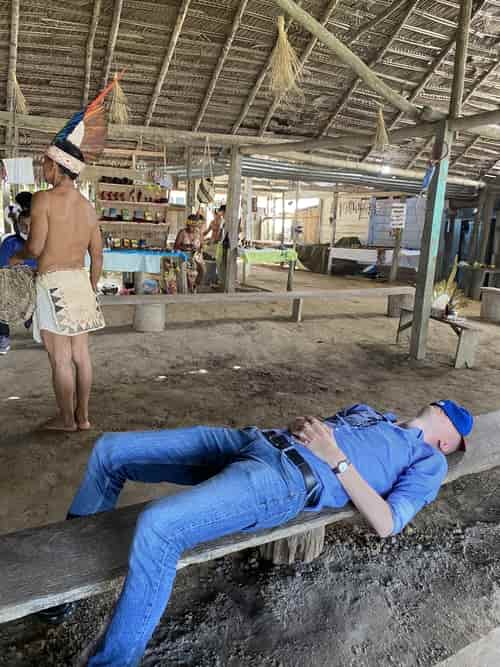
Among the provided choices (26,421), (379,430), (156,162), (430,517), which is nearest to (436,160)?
(430,517)

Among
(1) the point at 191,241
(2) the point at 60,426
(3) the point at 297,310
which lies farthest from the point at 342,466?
(1) the point at 191,241

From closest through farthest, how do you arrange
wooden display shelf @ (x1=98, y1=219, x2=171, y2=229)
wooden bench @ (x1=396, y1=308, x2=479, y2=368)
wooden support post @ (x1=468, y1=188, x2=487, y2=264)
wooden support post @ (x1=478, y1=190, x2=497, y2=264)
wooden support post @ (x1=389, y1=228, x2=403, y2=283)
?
wooden bench @ (x1=396, y1=308, x2=479, y2=368)
wooden display shelf @ (x1=98, y1=219, x2=171, y2=229)
wooden support post @ (x1=478, y1=190, x2=497, y2=264)
wooden support post @ (x1=468, y1=188, x2=487, y2=264)
wooden support post @ (x1=389, y1=228, x2=403, y2=283)

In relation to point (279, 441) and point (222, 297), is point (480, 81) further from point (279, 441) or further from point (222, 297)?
point (279, 441)

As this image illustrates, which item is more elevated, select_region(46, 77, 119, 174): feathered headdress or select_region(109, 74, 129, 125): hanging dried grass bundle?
select_region(109, 74, 129, 125): hanging dried grass bundle

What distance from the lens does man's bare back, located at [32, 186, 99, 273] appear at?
2.77 m

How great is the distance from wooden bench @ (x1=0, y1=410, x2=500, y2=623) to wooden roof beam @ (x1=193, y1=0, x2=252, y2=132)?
6.37 meters

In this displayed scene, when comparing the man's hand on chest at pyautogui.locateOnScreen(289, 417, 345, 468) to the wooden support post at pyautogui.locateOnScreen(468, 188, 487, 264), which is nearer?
the man's hand on chest at pyautogui.locateOnScreen(289, 417, 345, 468)

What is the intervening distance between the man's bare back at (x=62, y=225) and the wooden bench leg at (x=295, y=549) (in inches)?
78.4

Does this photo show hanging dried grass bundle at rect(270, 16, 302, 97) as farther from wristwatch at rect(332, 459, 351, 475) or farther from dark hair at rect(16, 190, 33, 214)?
wristwatch at rect(332, 459, 351, 475)

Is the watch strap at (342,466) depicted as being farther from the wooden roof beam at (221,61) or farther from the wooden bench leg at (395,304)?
the wooden bench leg at (395,304)

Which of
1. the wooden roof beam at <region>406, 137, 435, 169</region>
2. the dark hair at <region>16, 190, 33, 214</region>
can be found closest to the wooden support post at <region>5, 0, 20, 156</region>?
the dark hair at <region>16, 190, 33, 214</region>

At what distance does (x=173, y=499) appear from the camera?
4.50 ft

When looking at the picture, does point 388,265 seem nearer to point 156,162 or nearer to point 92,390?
point 156,162

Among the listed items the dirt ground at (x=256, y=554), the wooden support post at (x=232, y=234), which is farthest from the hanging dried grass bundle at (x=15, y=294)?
the wooden support post at (x=232, y=234)
